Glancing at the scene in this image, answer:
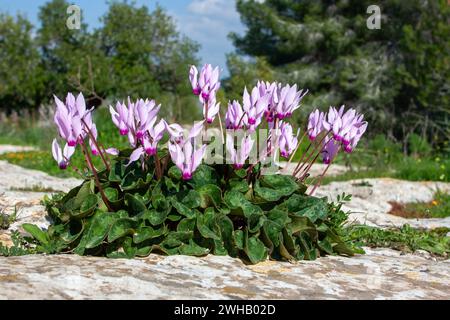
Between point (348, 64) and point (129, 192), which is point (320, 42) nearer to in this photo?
point (348, 64)

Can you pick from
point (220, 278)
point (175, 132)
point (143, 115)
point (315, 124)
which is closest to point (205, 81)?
point (175, 132)

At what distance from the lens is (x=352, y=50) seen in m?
23.9

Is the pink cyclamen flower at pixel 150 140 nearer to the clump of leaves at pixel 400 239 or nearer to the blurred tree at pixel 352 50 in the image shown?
the clump of leaves at pixel 400 239

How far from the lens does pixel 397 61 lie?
22844 mm

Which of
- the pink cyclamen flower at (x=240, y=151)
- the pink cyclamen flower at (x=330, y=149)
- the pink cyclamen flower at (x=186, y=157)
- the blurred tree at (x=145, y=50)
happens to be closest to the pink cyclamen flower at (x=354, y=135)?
the pink cyclamen flower at (x=330, y=149)

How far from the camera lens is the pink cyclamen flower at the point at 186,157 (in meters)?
3.55

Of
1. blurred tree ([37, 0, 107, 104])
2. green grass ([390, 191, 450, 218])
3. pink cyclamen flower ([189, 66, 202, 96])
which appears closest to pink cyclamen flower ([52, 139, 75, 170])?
pink cyclamen flower ([189, 66, 202, 96])

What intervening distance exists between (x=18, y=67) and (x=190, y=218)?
84.0ft

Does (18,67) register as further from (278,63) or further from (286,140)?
(286,140)

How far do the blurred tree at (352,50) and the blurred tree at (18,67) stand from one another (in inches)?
342

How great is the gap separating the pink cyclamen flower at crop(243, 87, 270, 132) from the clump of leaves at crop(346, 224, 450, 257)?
1.19 metres

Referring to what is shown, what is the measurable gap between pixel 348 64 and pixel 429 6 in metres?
3.30

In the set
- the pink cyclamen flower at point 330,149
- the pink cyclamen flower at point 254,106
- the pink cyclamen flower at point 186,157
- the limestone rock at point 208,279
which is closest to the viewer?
the limestone rock at point 208,279

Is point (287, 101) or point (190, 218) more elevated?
point (287, 101)
